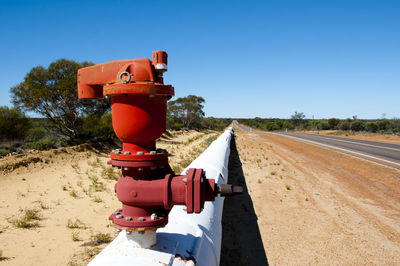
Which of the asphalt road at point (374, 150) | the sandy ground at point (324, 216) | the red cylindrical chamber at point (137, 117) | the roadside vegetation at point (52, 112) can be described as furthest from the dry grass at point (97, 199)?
the asphalt road at point (374, 150)

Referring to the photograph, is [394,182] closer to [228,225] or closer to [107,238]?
[228,225]

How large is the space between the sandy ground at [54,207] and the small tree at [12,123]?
4153mm

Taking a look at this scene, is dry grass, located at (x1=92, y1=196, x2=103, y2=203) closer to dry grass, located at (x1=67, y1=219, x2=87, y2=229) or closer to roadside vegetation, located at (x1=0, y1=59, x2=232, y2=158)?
dry grass, located at (x1=67, y1=219, x2=87, y2=229)

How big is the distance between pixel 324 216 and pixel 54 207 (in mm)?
6480

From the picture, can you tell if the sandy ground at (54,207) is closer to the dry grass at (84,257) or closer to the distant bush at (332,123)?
the dry grass at (84,257)

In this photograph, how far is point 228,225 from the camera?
4.89 metres

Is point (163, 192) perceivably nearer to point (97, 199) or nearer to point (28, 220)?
point (28, 220)

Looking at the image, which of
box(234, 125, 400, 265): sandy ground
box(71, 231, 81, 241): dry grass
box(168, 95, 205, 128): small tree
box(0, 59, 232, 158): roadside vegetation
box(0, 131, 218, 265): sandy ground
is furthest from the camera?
box(168, 95, 205, 128): small tree

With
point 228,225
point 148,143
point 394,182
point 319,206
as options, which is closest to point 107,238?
point 228,225

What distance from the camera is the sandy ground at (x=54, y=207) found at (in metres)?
3.71

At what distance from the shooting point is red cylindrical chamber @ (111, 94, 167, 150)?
137 centimetres

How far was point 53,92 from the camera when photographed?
12148mm

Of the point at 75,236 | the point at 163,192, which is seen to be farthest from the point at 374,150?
the point at 163,192

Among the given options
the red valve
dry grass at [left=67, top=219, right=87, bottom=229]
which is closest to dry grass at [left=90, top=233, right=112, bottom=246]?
dry grass at [left=67, top=219, right=87, bottom=229]
